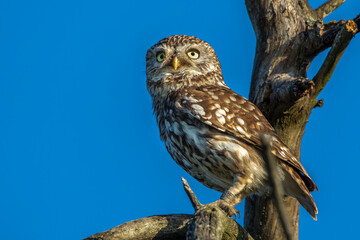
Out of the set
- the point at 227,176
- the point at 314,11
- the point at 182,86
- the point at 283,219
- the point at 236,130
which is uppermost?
the point at 314,11

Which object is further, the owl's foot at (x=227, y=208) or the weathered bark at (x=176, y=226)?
the owl's foot at (x=227, y=208)

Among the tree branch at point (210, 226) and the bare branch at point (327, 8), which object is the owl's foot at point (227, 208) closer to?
the tree branch at point (210, 226)

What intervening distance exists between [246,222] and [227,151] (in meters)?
0.91

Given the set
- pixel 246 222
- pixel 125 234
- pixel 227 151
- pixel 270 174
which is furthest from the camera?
pixel 246 222

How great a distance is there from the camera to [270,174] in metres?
1.27

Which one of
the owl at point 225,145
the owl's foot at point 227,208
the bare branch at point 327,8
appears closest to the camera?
the owl's foot at point 227,208

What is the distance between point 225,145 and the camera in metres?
3.60

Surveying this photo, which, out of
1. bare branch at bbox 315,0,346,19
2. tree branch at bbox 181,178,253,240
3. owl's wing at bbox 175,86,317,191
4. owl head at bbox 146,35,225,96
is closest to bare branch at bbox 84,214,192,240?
tree branch at bbox 181,178,253,240

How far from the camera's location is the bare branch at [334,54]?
335 centimetres

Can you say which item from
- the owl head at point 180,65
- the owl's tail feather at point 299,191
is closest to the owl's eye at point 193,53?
the owl head at point 180,65

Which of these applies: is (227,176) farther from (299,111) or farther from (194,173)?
(299,111)

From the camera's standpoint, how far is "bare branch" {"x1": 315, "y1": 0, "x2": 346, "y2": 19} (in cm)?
438

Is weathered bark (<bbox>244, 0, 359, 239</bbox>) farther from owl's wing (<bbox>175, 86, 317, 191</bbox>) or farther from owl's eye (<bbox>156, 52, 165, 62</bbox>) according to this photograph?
owl's eye (<bbox>156, 52, 165, 62</bbox>)

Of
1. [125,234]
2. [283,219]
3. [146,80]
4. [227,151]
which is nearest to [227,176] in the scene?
[227,151]
